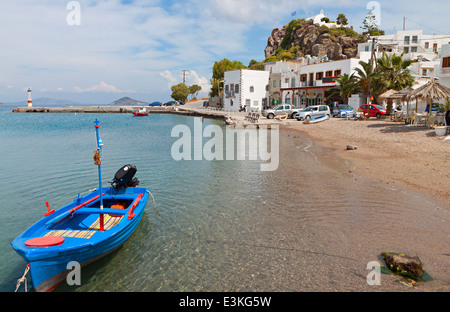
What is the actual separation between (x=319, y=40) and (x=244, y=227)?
79.1 metres

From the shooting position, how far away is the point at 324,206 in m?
11.9

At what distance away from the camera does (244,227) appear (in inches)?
403

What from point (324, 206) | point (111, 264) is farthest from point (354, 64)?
point (111, 264)

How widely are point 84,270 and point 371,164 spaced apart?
15882mm

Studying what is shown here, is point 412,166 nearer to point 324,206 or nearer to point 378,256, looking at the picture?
point 324,206

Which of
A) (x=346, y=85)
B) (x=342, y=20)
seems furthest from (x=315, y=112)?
(x=342, y=20)

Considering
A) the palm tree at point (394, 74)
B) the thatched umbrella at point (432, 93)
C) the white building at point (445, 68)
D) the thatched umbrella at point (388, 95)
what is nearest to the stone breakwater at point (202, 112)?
the thatched umbrella at point (388, 95)

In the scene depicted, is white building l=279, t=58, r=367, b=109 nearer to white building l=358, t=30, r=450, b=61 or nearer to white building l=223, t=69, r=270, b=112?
white building l=223, t=69, r=270, b=112

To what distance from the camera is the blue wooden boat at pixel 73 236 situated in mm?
6516

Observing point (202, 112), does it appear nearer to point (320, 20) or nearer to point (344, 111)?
point (344, 111)

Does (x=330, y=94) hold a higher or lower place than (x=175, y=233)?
higher

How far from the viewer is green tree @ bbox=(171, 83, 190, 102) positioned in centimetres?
10975

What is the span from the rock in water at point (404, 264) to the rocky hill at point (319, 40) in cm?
7049

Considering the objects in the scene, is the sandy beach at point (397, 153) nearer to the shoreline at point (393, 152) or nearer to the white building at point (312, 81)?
the shoreline at point (393, 152)
